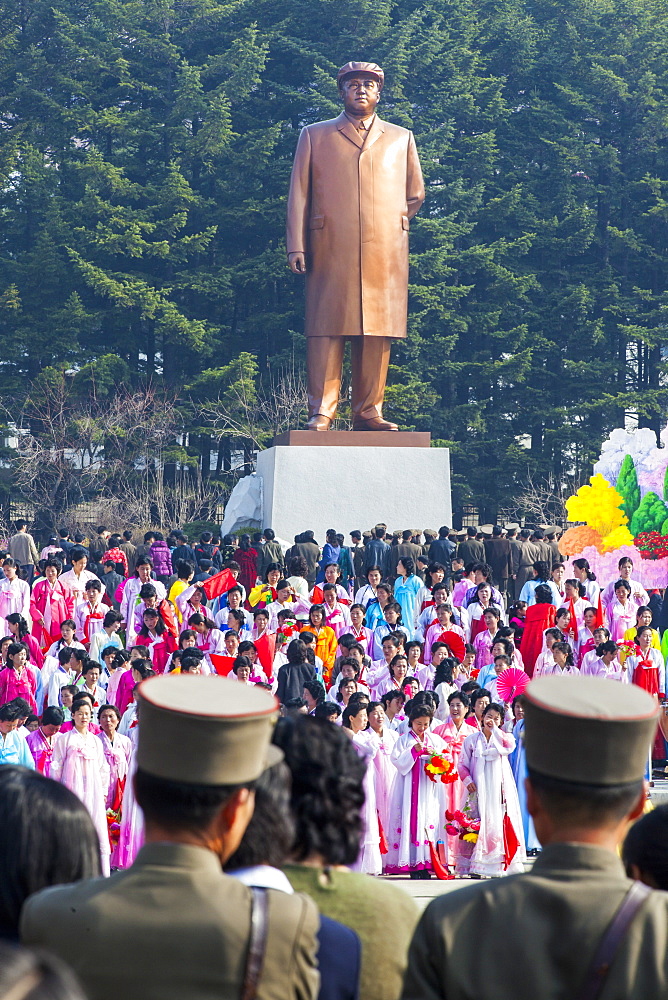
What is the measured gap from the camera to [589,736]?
1937mm

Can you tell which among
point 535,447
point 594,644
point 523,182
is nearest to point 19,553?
point 594,644

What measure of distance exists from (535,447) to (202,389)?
6.76 m

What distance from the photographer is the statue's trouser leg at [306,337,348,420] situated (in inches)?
584

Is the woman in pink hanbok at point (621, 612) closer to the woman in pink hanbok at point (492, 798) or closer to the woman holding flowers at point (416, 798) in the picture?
the woman in pink hanbok at point (492, 798)

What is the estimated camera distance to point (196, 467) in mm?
25875

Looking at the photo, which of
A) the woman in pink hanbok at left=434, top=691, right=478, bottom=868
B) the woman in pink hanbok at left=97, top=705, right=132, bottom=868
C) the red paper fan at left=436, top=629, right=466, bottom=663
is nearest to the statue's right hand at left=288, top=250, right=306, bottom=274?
the red paper fan at left=436, top=629, right=466, bottom=663

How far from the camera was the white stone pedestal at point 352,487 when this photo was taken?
14602 millimetres

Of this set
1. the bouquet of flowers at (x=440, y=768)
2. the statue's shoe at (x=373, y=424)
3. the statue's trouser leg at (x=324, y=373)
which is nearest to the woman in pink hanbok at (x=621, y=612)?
the bouquet of flowers at (x=440, y=768)

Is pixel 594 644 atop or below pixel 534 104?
below

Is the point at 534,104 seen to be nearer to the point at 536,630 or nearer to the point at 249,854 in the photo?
the point at 536,630

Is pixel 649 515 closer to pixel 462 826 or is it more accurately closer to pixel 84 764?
pixel 462 826

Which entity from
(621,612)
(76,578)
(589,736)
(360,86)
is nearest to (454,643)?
(621,612)

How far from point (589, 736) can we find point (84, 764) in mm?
5245

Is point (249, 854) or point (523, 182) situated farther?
point (523, 182)
